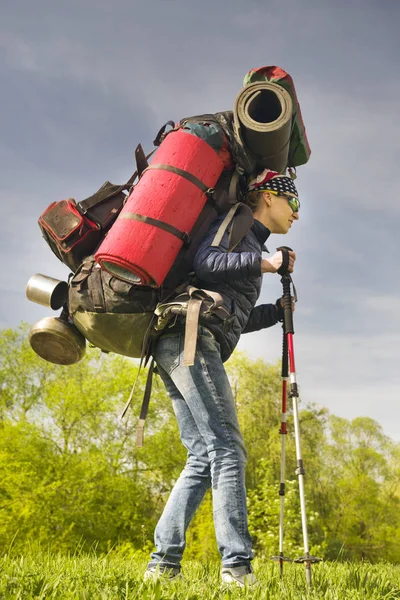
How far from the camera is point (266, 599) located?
7.75 feet

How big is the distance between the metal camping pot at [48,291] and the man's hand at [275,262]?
1492 mm

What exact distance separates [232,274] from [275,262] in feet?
1.56

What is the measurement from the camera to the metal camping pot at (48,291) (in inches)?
153

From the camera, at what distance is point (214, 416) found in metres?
3.13

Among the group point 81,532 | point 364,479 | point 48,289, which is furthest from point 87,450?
point 48,289

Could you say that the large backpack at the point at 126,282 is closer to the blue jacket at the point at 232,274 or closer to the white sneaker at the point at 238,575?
the blue jacket at the point at 232,274

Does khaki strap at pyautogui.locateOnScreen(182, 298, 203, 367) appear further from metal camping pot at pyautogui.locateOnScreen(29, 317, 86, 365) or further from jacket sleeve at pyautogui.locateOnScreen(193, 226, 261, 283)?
metal camping pot at pyautogui.locateOnScreen(29, 317, 86, 365)

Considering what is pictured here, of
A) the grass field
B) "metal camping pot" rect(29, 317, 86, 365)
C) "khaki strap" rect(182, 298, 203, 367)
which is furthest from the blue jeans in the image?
"metal camping pot" rect(29, 317, 86, 365)

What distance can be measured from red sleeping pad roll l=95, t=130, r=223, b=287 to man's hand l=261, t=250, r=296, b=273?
1.76ft

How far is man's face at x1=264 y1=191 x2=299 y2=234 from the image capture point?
3836mm

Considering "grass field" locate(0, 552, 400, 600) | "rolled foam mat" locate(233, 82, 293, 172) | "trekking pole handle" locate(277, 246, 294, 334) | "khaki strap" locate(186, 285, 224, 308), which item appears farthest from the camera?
"trekking pole handle" locate(277, 246, 294, 334)

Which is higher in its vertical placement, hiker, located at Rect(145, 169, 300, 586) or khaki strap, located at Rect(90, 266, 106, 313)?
khaki strap, located at Rect(90, 266, 106, 313)

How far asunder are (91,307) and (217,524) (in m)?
1.51

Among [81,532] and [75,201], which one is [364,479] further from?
[75,201]
